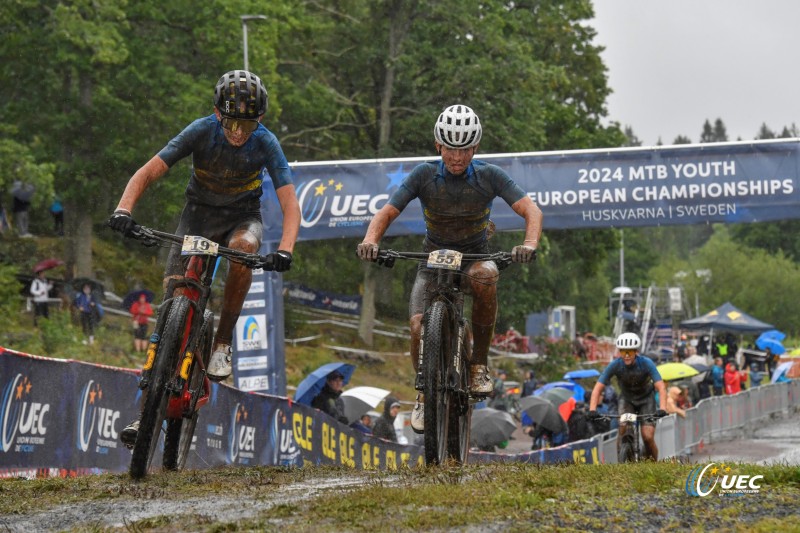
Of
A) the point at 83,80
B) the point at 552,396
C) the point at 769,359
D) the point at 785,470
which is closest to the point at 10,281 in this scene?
the point at 83,80

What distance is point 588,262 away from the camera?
5138cm

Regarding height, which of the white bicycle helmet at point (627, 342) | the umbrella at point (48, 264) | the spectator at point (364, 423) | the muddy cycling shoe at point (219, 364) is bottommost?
the spectator at point (364, 423)

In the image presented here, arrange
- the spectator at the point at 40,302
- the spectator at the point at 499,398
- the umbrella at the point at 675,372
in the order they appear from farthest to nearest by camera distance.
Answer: the spectator at the point at 40,302, the spectator at the point at 499,398, the umbrella at the point at 675,372

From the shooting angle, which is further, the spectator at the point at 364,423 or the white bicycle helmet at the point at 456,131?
the spectator at the point at 364,423

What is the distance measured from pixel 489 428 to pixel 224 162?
36.1ft

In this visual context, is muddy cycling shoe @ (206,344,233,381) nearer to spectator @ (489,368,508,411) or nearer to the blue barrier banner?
the blue barrier banner

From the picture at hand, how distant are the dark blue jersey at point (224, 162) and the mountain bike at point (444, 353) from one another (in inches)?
40.2

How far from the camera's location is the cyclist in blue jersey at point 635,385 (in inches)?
594

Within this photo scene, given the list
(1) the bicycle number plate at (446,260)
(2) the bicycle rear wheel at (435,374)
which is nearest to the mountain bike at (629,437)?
(2) the bicycle rear wheel at (435,374)

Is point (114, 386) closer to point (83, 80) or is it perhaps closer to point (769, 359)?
point (83, 80)

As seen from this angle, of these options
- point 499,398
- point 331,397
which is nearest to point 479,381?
point 331,397

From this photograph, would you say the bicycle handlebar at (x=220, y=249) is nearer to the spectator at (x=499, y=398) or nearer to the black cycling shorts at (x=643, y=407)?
the black cycling shorts at (x=643, y=407)

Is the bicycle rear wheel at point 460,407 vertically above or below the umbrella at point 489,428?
above

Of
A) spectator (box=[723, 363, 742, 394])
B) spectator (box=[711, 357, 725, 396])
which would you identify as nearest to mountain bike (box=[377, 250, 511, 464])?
spectator (box=[711, 357, 725, 396])
